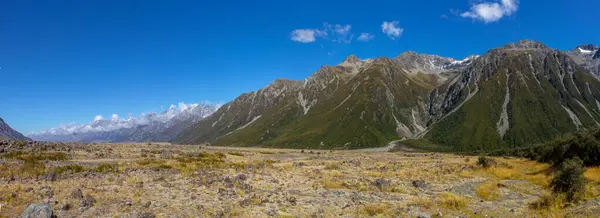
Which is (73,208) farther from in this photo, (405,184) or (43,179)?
(405,184)

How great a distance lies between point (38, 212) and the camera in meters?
15.1

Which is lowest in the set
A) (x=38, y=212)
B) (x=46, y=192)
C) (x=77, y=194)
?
(x=38, y=212)

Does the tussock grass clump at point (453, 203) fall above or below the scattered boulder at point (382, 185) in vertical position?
below

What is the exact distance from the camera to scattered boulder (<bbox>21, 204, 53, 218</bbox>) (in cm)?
1484

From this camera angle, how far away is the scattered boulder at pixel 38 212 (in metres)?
14.8

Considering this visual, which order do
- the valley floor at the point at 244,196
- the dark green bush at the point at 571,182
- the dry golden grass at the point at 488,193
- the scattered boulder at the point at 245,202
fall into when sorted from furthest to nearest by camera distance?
the dry golden grass at the point at 488,193 → the dark green bush at the point at 571,182 → the scattered boulder at the point at 245,202 → the valley floor at the point at 244,196

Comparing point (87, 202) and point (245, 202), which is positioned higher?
point (87, 202)

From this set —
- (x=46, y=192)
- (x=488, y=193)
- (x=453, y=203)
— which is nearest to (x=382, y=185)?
(x=453, y=203)

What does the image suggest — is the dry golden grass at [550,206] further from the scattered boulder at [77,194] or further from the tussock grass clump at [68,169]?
the tussock grass clump at [68,169]

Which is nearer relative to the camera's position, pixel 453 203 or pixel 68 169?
pixel 453 203

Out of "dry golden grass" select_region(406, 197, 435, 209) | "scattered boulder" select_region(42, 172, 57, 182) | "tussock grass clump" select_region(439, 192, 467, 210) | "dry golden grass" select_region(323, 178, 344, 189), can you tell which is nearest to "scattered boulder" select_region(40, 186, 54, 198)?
"scattered boulder" select_region(42, 172, 57, 182)

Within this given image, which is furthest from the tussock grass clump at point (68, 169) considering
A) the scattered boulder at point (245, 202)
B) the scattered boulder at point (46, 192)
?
the scattered boulder at point (245, 202)

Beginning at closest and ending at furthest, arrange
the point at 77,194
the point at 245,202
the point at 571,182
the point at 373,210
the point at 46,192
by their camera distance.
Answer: the point at 77,194 → the point at 46,192 → the point at 373,210 → the point at 245,202 → the point at 571,182

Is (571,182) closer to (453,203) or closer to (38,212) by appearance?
(453,203)
